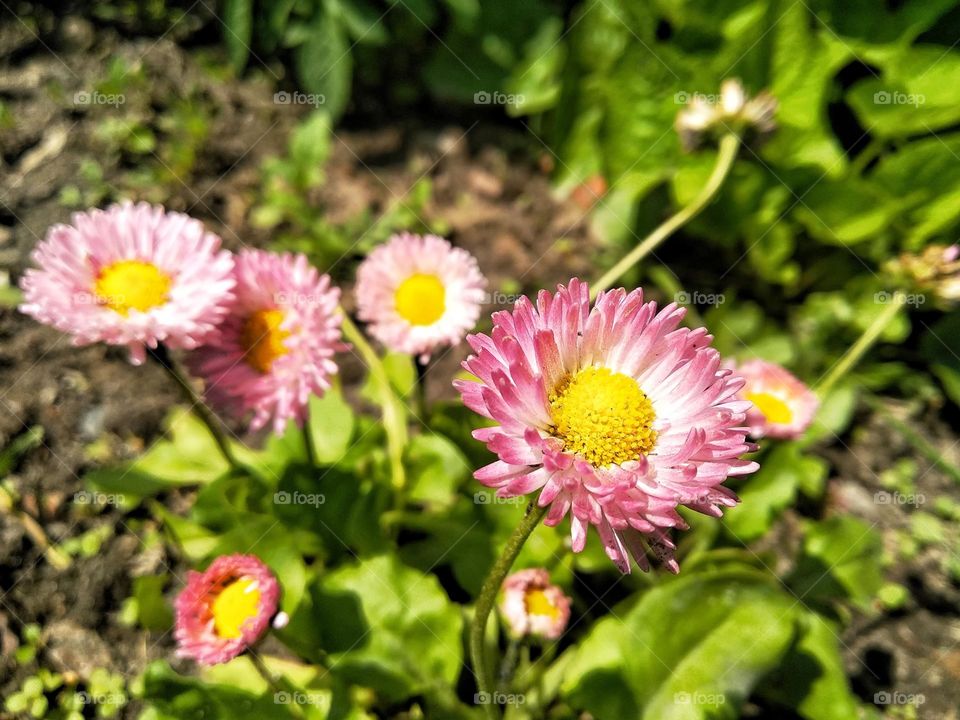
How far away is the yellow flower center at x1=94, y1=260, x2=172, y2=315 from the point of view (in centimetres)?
168

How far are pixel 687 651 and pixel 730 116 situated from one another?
169 cm

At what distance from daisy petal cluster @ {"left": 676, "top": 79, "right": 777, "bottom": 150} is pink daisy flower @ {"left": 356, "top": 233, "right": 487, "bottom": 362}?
40.1 inches

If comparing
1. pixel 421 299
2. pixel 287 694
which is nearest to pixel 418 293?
pixel 421 299

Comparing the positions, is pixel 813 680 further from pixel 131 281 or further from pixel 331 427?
pixel 131 281

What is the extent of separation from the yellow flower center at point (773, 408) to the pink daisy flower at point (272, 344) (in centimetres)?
123

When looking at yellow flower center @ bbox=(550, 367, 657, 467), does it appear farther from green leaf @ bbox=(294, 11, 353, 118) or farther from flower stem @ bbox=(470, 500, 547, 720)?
green leaf @ bbox=(294, 11, 353, 118)

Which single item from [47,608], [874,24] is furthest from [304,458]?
[874,24]

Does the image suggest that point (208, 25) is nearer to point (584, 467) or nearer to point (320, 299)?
point (320, 299)

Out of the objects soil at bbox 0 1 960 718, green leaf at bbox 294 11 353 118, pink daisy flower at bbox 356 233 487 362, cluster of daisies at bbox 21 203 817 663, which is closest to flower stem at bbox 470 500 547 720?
cluster of daisies at bbox 21 203 817 663

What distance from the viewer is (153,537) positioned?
230 cm

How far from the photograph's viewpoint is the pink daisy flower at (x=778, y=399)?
2061 millimetres

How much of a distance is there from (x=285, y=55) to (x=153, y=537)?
87.8 inches

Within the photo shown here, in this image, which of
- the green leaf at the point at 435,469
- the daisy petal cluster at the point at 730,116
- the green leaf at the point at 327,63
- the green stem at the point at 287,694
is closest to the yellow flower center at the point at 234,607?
the green stem at the point at 287,694

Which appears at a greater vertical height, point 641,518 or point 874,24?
point 874,24
